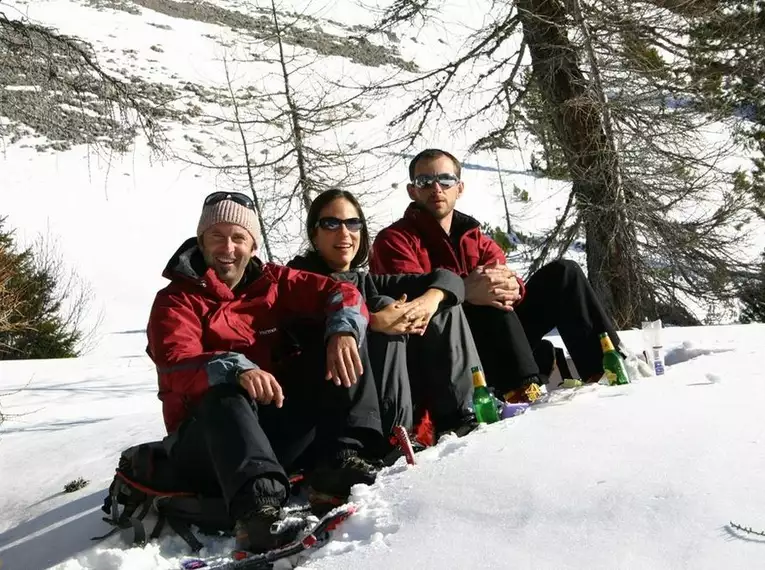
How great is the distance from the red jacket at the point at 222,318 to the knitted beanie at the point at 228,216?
12cm

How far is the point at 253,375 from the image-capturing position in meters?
2.49

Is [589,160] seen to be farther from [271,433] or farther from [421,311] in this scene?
[271,433]

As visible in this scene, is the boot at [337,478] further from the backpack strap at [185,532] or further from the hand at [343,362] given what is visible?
the backpack strap at [185,532]

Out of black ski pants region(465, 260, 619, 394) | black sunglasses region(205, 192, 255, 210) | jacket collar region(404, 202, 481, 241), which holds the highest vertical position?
black sunglasses region(205, 192, 255, 210)

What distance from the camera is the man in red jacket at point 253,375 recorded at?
2.40 metres

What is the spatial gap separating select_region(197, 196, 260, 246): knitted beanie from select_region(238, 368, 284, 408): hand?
80 centimetres

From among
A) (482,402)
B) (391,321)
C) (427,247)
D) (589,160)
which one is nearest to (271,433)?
(391,321)

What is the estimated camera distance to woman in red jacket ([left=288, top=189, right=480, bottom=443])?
299cm

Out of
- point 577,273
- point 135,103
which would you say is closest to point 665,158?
point 577,273

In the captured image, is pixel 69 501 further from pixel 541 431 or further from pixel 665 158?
pixel 665 158

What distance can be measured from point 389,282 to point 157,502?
1.50 meters

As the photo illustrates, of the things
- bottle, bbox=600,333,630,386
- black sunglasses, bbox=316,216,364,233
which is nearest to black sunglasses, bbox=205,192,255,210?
black sunglasses, bbox=316,216,364,233

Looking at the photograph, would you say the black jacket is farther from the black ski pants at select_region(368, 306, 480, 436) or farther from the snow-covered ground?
the snow-covered ground

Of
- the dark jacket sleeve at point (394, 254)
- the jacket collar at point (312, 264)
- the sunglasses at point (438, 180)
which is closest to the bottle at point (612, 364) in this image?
the dark jacket sleeve at point (394, 254)
